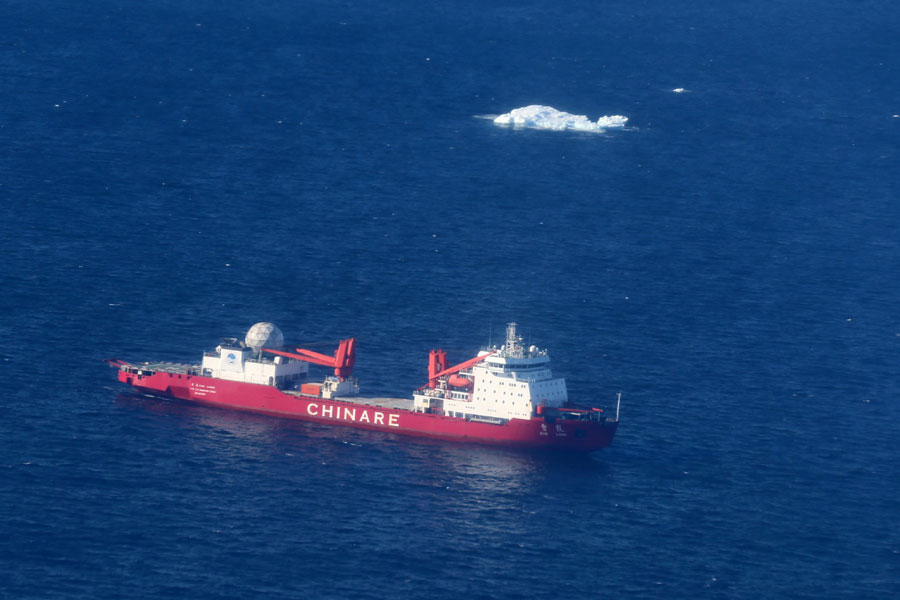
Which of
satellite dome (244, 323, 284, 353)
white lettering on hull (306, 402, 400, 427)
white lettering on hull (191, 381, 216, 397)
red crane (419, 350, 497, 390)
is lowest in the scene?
white lettering on hull (306, 402, 400, 427)

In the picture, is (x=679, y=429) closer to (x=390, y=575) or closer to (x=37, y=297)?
(x=390, y=575)

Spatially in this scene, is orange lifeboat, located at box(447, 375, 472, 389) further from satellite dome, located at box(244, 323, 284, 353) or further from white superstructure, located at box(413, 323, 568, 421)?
satellite dome, located at box(244, 323, 284, 353)

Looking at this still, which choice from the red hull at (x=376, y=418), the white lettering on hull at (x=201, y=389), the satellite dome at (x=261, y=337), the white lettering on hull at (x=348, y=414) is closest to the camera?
the red hull at (x=376, y=418)

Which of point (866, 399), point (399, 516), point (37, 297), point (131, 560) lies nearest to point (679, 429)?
point (866, 399)

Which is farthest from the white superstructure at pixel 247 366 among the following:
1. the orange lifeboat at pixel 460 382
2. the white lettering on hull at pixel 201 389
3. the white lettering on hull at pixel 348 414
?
the orange lifeboat at pixel 460 382

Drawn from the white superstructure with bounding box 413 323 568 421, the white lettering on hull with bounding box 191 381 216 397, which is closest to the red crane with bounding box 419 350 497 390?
the white superstructure with bounding box 413 323 568 421

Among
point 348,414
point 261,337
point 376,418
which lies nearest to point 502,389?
point 376,418

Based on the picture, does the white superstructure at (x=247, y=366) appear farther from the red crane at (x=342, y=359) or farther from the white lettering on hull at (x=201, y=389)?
the red crane at (x=342, y=359)

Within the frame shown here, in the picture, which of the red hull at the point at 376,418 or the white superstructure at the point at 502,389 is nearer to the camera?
the red hull at the point at 376,418
